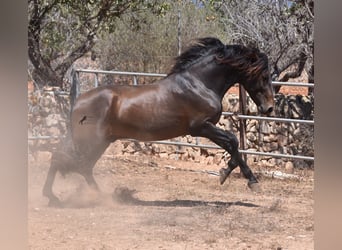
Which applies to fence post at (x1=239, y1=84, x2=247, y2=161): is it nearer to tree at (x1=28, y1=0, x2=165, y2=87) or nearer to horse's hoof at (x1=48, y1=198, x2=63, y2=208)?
tree at (x1=28, y1=0, x2=165, y2=87)

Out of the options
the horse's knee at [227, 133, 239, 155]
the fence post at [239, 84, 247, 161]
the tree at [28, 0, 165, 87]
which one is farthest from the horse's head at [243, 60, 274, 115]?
the tree at [28, 0, 165, 87]

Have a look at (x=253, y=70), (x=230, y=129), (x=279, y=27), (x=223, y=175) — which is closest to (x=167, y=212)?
(x=223, y=175)

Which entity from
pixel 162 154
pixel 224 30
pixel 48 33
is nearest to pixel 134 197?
pixel 162 154

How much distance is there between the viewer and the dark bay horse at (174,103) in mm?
5352

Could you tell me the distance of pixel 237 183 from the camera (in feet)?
18.6

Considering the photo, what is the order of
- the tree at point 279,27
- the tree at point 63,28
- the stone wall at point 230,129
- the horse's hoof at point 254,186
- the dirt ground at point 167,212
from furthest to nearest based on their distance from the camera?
the tree at point 63,28 → the tree at point 279,27 → the stone wall at point 230,129 → the horse's hoof at point 254,186 → the dirt ground at point 167,212

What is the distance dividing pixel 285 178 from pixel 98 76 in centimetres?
188

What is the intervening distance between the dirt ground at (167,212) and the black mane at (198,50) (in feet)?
3.19

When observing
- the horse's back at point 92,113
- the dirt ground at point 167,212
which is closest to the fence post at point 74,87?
the dirt ground at point 167,212

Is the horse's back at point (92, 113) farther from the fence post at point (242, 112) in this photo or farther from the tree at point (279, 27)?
the tree at point (279, 27)

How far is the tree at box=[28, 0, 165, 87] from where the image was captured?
7.32m

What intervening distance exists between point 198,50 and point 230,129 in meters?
1.19

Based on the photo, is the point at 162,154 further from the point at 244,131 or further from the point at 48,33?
the point at 48,33
